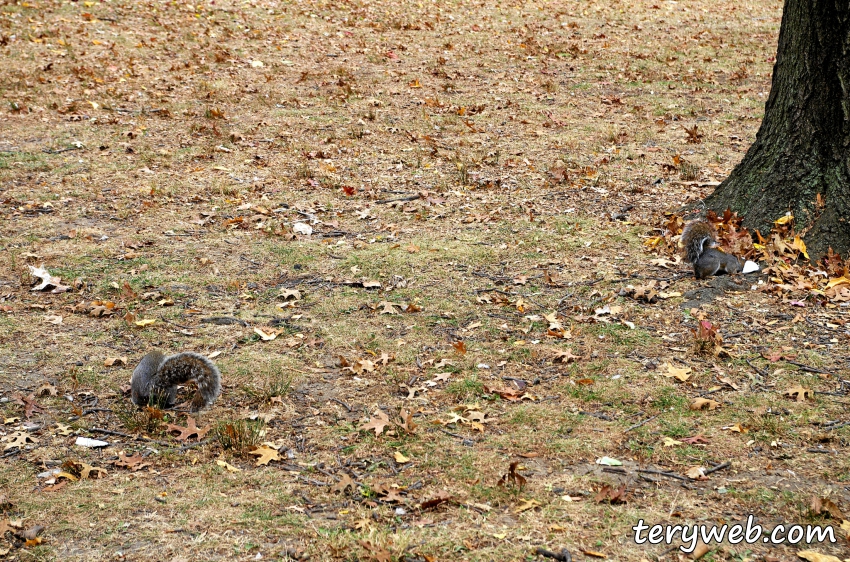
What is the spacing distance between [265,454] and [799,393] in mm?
3586

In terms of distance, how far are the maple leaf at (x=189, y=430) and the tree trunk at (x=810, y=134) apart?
17.4 feet

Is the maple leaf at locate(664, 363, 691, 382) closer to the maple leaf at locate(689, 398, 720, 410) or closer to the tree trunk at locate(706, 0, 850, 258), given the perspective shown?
the maple leaf at locate(689, 398, 720, 410)

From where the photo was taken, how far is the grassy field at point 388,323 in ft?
13.3

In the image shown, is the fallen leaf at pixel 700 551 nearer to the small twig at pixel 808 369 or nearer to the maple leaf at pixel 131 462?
the small twig at pixel 808 369

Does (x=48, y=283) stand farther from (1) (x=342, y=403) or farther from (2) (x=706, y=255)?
(2) (x=706, y=255)

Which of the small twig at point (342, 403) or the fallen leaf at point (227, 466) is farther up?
the small twig at point (342, 403)

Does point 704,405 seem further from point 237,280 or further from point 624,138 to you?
point 624,138

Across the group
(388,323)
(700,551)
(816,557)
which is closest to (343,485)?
(700,551)

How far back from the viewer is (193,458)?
4.62 meters

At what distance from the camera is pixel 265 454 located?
463 centimetres

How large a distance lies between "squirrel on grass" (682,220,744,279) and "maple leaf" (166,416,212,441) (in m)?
4.41

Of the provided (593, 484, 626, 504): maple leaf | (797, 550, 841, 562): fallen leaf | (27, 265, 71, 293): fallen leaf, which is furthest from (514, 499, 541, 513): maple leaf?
(27, 265, 71, 293): fallen leaf

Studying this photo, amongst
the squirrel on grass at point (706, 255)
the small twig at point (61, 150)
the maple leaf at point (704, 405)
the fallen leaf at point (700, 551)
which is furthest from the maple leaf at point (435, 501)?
the small twig at point (61, 150)

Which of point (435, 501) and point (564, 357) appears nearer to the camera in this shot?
point (435, 501)
